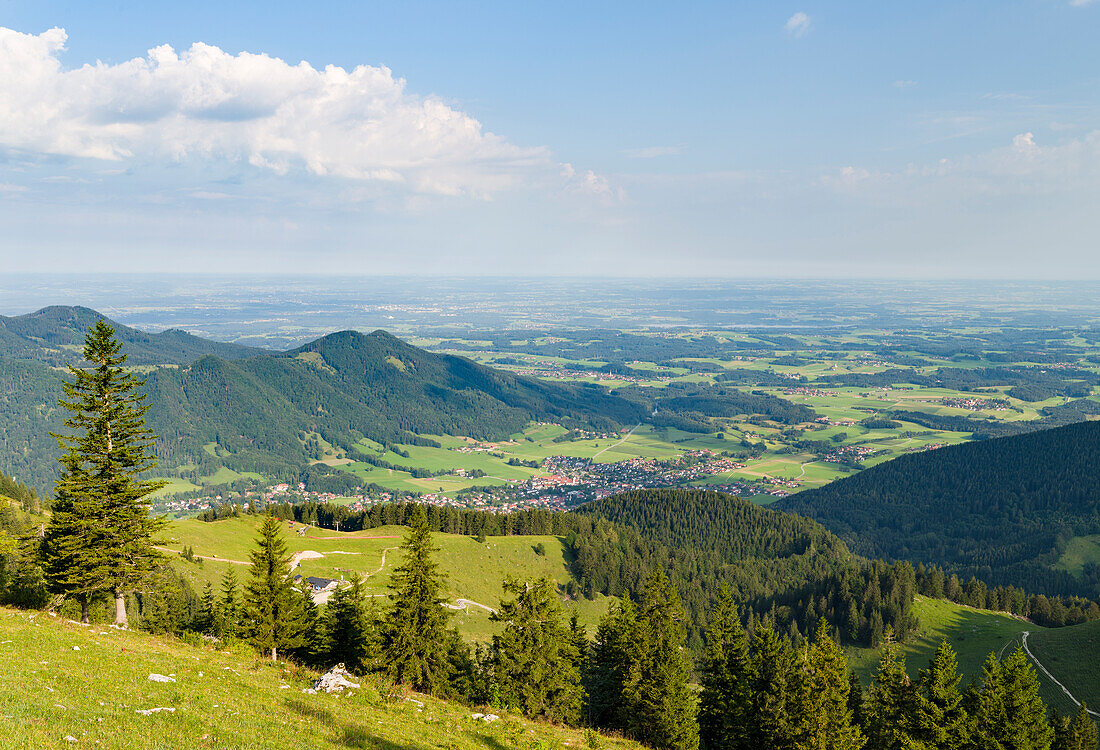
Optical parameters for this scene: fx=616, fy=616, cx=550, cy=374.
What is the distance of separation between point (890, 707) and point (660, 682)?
21177 mm

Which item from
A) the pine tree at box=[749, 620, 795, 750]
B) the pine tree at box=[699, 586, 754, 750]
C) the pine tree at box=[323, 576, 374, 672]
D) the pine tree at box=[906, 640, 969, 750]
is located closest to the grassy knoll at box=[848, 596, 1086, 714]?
the pine tree at box=[906, 640, 969, 750]

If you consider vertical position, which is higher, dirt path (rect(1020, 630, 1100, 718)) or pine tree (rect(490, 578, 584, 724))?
pine tree (rect(490, 578, 584, 724))

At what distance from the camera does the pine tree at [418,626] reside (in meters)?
46.8

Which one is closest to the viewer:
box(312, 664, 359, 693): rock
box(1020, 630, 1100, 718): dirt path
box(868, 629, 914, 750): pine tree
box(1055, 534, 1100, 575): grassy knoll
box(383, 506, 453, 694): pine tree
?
box(312, 664, 359, 693): rock

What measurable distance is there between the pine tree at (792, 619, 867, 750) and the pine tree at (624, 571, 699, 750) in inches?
330

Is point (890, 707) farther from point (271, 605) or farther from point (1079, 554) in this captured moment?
point (1079, 554)

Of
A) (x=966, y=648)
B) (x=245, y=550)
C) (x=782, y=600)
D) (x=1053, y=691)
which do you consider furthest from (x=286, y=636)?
(x=782, y=600)

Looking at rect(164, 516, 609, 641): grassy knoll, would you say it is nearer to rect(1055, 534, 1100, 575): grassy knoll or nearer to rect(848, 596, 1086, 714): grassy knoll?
rect(848, 596, 1086, 714): grassy knoll

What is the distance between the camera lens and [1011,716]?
2014 inches

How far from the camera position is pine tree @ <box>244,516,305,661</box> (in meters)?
47.3

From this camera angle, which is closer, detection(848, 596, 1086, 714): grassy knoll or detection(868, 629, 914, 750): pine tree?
detection(868, 629, 914, 750): pine tree

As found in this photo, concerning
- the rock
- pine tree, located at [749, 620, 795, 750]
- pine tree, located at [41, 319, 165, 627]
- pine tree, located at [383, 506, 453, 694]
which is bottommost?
pine tree, located at [749, 620, 795, 750]

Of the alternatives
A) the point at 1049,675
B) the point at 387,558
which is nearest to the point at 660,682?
the point at 387,558

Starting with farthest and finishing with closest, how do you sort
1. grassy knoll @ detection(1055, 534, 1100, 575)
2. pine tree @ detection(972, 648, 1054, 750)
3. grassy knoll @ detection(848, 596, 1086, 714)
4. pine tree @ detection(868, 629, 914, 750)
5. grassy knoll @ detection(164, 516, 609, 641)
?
grassy knoll @ detection(1055, 534, 1100, 575) → grassy knoll @ detection(164, 516, 609, 641) → grassy knoll @ detection(848, 596, 1086, 714) → pine tree @ detection(868, 629, 914, 750) → pine tree @ detection(972, 648, 1054, 750)
